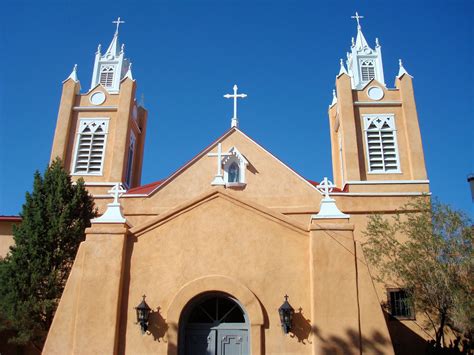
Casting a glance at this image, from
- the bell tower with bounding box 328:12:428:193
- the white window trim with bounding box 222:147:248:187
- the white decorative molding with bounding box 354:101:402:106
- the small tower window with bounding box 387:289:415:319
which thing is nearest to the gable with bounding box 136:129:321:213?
the white window trim with bounding box 222:147:248:187

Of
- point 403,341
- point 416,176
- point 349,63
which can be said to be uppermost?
point 349,63

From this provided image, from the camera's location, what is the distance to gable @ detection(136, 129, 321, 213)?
2072 centimetres

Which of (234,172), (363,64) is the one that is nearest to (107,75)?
(234,172)

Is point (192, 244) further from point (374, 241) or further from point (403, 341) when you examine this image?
point (403, 341)

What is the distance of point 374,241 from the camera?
1467 centimetres

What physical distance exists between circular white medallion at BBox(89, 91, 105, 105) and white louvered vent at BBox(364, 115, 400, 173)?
14398 millimetres

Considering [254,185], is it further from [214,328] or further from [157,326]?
[157,326]

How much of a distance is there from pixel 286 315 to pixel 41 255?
Result: 31.2 ft

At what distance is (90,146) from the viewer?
24672 millimetres

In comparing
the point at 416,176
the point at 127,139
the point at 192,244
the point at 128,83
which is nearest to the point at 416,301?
the point at 192,244

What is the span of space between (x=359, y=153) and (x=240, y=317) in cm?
1452

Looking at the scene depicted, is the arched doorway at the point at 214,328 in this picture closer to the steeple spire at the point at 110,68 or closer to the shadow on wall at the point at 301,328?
the shadow on wall at the point at 301,328

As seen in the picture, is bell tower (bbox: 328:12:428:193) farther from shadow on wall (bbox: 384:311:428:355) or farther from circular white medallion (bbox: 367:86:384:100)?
shadow on wall (bbox: 384:311:428:355)

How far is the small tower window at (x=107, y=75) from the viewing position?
28.0 m
